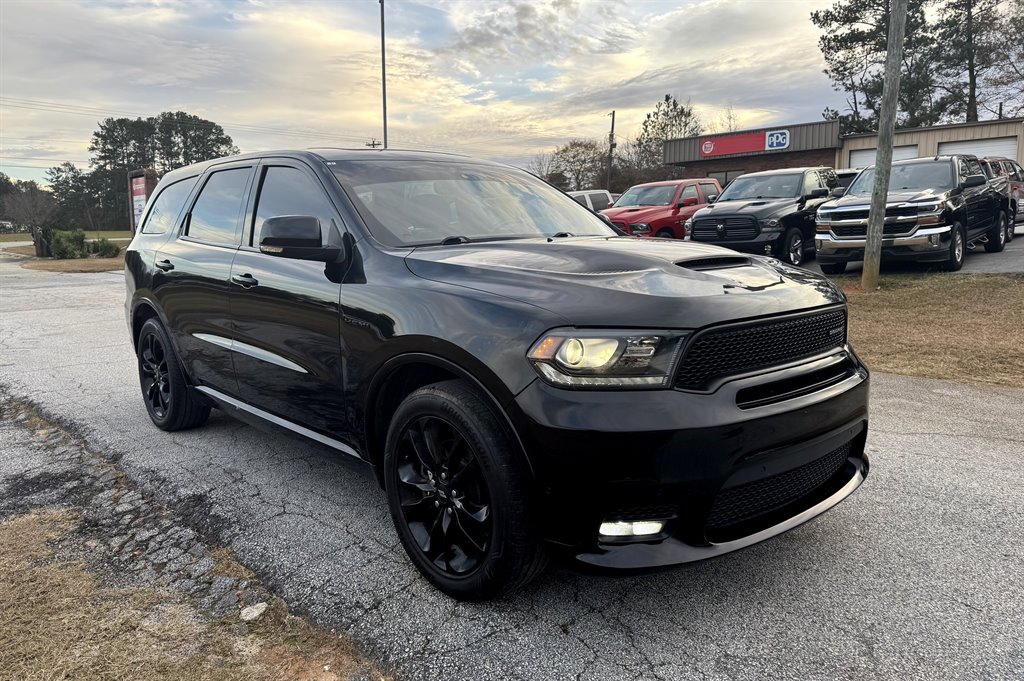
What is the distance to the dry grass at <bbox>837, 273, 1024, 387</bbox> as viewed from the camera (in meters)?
6.00

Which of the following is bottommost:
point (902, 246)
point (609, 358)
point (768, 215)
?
point (609, 358)

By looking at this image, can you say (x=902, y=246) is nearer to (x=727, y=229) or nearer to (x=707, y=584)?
(x=727, y=229)

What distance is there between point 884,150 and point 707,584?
9347 millimetres

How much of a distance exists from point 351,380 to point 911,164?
12.2 metres

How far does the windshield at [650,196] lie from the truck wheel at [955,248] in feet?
18.0

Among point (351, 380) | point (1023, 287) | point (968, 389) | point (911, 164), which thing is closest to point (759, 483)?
point (351, 380)

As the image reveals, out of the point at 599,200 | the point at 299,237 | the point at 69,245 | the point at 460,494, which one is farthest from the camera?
the point at 69,245

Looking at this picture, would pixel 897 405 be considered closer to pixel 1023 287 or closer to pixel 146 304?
pixel 146 304

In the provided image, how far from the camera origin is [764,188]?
13.5 meters

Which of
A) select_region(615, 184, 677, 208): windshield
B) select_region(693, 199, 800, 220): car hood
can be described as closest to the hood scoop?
select_region(693, 199, 800, 220): car hood

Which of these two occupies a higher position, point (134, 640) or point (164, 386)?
point (164, 386)

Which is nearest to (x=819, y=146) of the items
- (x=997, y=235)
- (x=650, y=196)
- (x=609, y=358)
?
(x=997, y=235)

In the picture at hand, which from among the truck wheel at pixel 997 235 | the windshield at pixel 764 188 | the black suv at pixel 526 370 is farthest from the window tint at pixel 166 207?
the truck wheel at pixel 997 235

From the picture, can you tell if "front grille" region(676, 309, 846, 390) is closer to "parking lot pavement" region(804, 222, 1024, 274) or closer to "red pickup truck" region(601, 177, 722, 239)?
"parking lot pavement" region(804, 222, 1024, 274)
